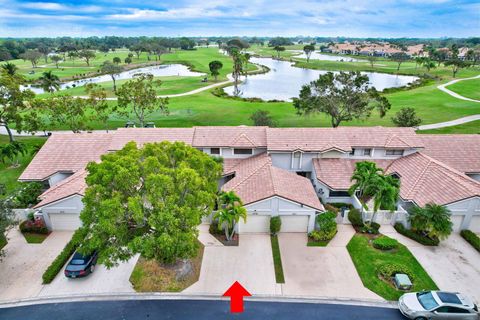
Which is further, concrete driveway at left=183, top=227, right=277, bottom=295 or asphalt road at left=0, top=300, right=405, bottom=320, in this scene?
concrete driveway at left=183, top=227, right=277, bottom=295

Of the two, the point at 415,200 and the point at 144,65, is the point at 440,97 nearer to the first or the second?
the point at 415,200

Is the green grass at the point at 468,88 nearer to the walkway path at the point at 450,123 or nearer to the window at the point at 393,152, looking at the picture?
the walkway path at the point at 450,123

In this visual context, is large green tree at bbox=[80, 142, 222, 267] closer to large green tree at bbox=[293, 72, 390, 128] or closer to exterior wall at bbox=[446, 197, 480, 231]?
exterior wall at bbox=[446, 197, 480, 231]

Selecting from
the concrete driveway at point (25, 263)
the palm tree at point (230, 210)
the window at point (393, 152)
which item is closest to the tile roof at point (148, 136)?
the concrete driveway at point (25, 263)

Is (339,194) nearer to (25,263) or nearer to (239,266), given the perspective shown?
(239,266)

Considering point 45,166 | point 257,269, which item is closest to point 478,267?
point 257,269

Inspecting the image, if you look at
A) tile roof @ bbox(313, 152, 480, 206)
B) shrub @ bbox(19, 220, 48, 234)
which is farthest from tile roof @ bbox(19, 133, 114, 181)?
tile roof @ bbox(313, 152, 480, 206)
